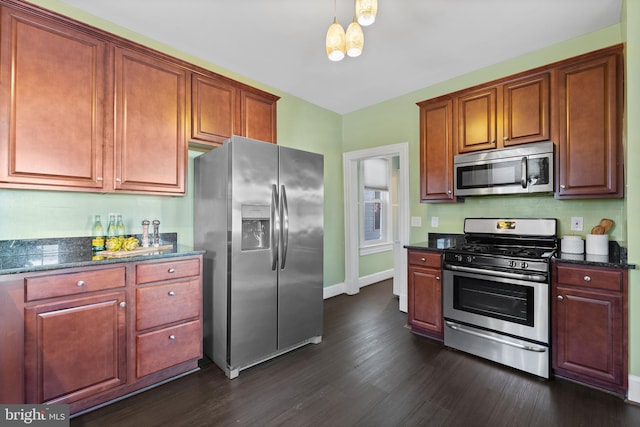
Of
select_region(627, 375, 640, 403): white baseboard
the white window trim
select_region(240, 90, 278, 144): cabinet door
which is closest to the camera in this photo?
select_region(627, 375, 640, 403): white baseboard

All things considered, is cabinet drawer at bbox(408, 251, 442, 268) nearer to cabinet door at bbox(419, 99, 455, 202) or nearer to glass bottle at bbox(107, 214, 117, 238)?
cabinet door at bbox(419, 99, 455, 202)

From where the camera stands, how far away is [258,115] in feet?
10.5

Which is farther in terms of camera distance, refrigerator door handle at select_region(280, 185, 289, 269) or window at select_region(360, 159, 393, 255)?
window at select_region(360, 159, 393, 255)

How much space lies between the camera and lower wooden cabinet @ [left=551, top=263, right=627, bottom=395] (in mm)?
1989

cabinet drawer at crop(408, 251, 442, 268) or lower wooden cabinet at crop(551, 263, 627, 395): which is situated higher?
cabinet drawer at crop(408, 251, 442, 268)

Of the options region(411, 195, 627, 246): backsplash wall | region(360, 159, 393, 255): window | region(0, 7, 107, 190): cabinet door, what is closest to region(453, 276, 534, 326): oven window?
region(411, 195, 627, 246): backsplash wall

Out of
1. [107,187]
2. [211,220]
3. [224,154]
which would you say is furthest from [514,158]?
[107,187]

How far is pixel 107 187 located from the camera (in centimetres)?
223

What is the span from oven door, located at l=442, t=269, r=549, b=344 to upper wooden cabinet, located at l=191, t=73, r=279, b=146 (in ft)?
8.00

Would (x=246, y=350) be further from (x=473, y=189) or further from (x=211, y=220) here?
(x=473, y=189)

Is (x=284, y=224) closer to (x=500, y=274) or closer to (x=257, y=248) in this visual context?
(x=257, y=248)

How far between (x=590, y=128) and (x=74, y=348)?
3.95 m

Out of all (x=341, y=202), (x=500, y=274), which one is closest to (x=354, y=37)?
(x=500, y=274)

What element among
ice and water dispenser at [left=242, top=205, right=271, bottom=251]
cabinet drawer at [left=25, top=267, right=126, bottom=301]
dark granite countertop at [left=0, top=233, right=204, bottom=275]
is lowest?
cabinet drawer at [left=25, top=267, right=126, bottom=301]
